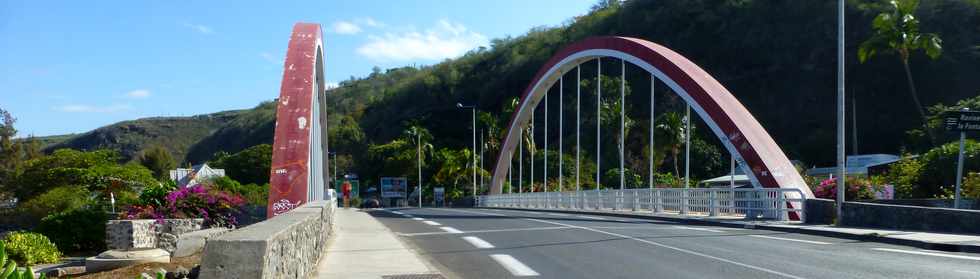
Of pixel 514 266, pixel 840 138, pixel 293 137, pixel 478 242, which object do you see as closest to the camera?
pixel 514 266

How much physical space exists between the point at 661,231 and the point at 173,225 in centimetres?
1104

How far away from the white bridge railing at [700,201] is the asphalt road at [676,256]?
477 centimetres

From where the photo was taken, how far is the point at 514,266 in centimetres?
1154

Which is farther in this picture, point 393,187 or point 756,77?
point 393,187

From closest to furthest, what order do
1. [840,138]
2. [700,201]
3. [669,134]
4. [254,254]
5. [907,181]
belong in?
1. [254,254]
2. [840,138]
3. [700,201]
4. [907,181]
5. [669,134]

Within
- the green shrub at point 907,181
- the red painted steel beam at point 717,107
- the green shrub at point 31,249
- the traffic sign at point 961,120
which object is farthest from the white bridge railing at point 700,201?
the green shrub at point 31,249

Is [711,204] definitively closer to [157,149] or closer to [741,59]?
[741,59]

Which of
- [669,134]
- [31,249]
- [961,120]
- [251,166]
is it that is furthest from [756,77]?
[31,249]

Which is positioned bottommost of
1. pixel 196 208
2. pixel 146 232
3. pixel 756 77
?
pixel 146 232

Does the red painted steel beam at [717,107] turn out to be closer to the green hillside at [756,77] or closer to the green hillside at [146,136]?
the green hillside at [756,77]

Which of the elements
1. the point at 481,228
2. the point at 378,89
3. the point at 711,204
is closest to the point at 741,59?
the point at 711,204

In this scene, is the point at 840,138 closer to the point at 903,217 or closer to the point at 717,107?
the point at 903,217

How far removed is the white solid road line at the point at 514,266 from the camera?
35.1 feet

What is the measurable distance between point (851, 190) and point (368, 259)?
772 inches
